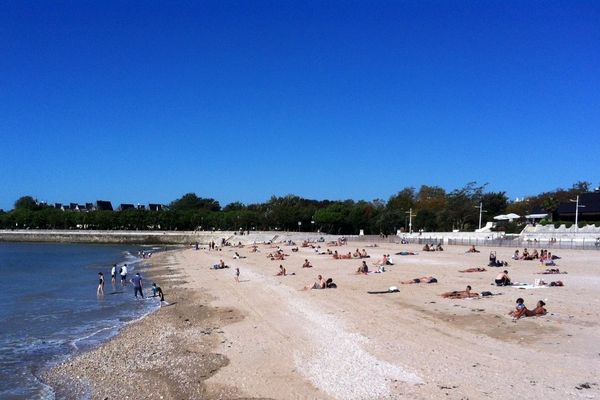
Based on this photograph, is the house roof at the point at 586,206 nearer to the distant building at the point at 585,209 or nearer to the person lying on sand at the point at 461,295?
the distant building at the point at 585,209

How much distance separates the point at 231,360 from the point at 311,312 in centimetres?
614

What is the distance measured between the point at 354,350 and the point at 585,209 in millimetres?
71089

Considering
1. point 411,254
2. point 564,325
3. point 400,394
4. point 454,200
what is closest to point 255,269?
point 411,254

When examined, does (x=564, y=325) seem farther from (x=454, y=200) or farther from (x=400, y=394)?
(x=454, y=200)

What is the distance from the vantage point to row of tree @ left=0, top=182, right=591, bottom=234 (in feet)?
302

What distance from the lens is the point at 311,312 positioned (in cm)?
1838

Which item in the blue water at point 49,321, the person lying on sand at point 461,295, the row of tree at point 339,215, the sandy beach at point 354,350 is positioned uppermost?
A: the row of tree at point 339,215

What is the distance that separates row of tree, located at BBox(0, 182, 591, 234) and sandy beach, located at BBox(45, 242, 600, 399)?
188ft

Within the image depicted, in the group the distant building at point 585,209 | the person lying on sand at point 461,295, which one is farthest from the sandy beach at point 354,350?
the distant building at point 585,209

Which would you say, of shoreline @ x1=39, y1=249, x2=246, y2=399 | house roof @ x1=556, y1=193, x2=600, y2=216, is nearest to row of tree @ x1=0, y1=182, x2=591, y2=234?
house roof @ x1=556, y1=193, x2=600, y2=216

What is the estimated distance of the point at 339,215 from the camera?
336 feet

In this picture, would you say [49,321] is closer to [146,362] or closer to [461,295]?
[146,362]

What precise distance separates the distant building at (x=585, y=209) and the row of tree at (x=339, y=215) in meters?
9.03

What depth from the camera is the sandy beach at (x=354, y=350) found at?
32.4ft
